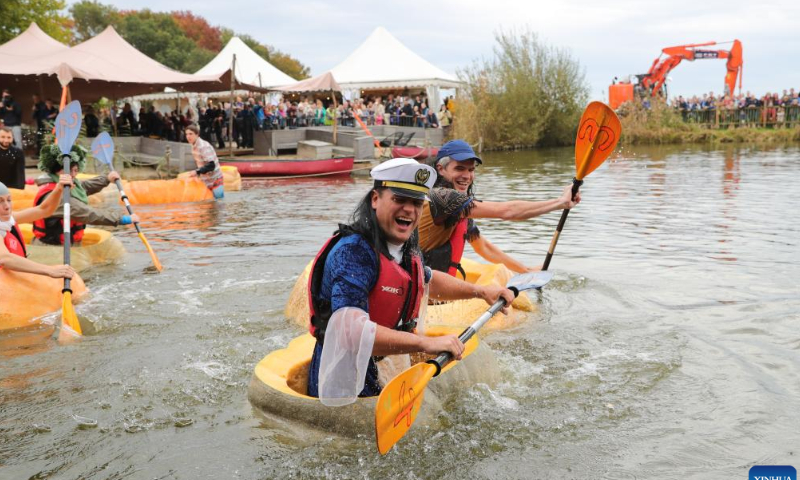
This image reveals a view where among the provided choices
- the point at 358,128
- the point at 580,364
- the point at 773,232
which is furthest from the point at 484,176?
the point at 580,364

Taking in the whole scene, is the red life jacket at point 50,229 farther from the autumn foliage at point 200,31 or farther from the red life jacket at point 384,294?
the autumn foliage at point 200,31

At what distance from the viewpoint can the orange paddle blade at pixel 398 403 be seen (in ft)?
10.5

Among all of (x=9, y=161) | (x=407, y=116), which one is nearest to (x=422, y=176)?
(x=9, y=161)

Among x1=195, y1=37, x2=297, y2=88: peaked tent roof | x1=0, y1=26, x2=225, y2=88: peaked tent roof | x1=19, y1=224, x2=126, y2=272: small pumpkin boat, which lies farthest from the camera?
x1=195, y1=37, x2=297, y2=88: peaked tent roof

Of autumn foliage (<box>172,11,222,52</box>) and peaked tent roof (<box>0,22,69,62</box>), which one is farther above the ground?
autumn foliage (<box>172,11,222,52</box>)

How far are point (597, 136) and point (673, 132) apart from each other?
3060 cm

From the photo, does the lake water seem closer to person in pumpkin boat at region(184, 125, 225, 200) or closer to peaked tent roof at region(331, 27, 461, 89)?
person in pumpkin boat at region(184, 125, 225, 200)

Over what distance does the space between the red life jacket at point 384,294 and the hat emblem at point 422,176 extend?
0.37 m

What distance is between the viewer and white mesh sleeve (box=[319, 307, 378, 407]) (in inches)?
126

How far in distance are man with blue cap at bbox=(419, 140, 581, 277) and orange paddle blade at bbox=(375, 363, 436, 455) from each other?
82.2 inches

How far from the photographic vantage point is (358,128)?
28.3 metres

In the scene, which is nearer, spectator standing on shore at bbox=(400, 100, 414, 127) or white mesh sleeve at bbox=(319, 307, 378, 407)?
white mesh sleeve at bbox=(319, 307, 378, 407)

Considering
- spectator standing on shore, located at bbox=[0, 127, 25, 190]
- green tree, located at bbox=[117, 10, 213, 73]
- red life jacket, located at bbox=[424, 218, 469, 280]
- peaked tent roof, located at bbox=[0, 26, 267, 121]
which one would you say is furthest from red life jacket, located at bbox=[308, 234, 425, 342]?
green tree, located at bbox=[117, 10, 213, 73]

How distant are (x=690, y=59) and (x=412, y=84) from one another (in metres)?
16.0
